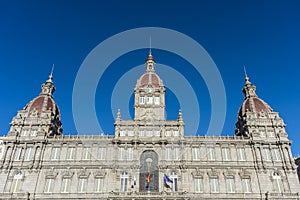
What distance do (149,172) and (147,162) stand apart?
1896 millimetres

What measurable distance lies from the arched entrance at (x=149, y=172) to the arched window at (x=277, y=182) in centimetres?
2056

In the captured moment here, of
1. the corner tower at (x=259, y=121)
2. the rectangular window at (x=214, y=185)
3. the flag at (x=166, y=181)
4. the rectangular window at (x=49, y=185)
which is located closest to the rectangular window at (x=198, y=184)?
the rectangular window at (x=214, y=185)

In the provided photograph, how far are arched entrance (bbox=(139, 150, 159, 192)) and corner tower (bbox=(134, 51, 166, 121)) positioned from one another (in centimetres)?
766

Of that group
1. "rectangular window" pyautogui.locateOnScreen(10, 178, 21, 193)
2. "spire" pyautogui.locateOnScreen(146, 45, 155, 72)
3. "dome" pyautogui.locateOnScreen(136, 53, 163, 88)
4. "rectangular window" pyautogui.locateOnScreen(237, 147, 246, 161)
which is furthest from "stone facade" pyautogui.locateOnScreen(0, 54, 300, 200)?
"spire" pyautogui.locateOnScreen(146, 45, 155, 72)

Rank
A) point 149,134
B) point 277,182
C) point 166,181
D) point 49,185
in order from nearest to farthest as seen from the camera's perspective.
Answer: point 166,181 < point 49,185 < point 277,182 < point 149,134

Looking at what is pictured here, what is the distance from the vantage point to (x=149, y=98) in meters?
58.7

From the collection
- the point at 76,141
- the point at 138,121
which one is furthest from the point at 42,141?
the point at 138,121

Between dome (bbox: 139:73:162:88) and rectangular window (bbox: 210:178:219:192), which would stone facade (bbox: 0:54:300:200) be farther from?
dome (bbox: 139:73:162:88)

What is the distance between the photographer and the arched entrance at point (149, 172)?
149 feet

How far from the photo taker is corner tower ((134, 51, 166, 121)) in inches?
2181

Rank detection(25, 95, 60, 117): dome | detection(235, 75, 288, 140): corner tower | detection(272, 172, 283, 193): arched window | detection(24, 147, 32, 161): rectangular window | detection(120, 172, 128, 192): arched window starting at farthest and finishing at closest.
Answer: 1. detection(25, 95, 60, 117): dome
2. detection(235, 75, 288, 140): corner tower
3. detection(24, 147, 32, 161): rectangular window
4. detection(120, 172, 128, 192): arched window
5. detection(272, 172, 283, 193): arched window

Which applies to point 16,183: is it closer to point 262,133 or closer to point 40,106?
point 40,106

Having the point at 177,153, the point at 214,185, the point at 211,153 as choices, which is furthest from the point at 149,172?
the point at 211,153

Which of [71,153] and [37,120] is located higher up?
[37,120]
